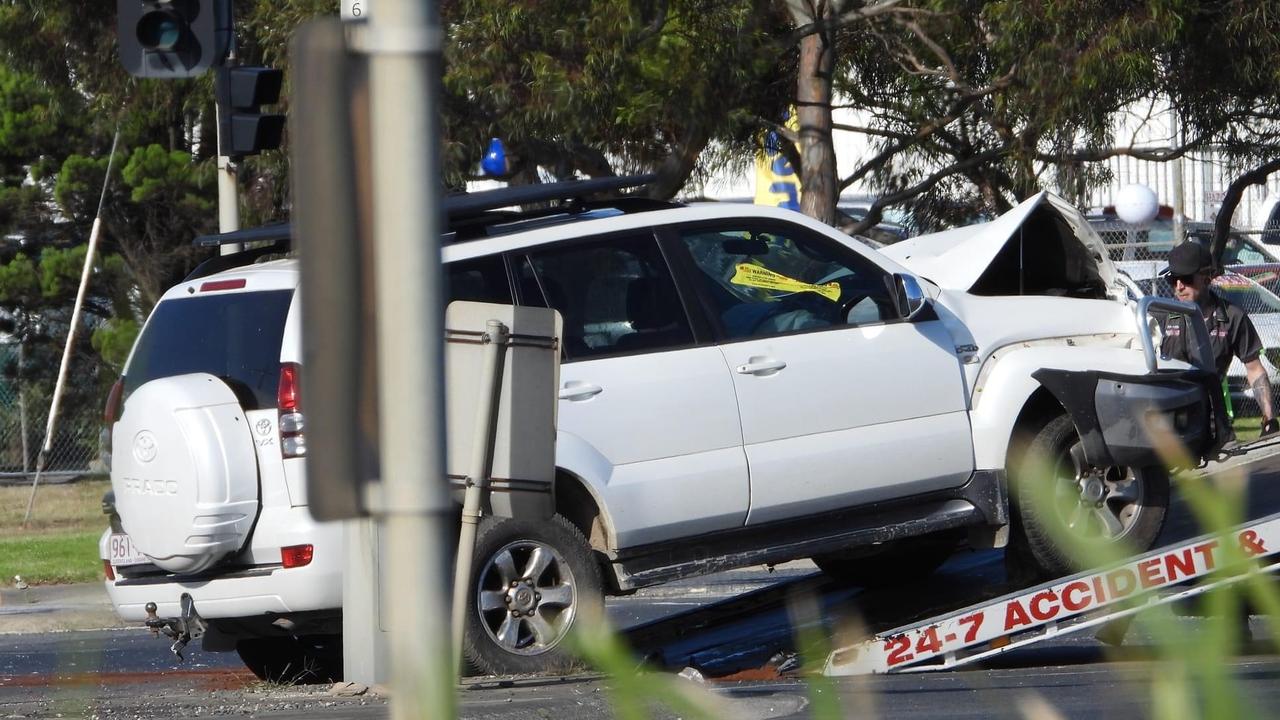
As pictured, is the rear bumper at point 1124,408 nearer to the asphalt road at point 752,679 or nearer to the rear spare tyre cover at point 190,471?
the asphalt road at point 752,679

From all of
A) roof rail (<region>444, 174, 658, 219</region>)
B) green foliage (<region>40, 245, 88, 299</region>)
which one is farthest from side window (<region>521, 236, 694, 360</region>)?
green foliage (<region>40, 245, 88, 299</region>)

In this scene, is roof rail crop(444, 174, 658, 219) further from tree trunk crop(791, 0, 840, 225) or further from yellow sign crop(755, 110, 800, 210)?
yellow sign crop(755, 110, 800, 210)

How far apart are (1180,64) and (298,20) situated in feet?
22.5

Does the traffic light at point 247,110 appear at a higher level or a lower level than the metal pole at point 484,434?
higher

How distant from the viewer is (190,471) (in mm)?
6559

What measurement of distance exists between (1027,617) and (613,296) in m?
2.11

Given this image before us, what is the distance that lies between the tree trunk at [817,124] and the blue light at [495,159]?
2330 millimetres

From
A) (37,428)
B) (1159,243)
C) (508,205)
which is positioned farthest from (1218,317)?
(37,428)

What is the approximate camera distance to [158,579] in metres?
6.95

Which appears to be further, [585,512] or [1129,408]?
[1129,408]

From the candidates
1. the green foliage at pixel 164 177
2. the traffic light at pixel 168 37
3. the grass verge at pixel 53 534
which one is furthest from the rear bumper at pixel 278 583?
the green foliage at pixel 164 177

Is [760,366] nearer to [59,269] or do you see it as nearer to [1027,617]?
[1027,617]

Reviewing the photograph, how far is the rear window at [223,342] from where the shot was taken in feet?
21.9

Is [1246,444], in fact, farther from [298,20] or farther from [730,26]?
[298,20]
